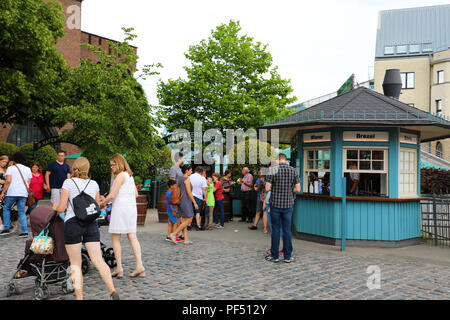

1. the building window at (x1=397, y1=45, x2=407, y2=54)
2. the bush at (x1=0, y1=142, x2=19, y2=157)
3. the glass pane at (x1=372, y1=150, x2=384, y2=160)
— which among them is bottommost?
the glass pane at (x1=372, y1=150, x2=384, y2=160)

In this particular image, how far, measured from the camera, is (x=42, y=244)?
17.1 feet

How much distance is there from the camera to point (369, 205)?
9.52 meters

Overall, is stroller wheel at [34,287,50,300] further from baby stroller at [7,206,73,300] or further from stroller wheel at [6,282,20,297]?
stroller wheel at [6,282,20,297]

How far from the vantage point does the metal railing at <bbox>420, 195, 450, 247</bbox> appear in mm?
10148

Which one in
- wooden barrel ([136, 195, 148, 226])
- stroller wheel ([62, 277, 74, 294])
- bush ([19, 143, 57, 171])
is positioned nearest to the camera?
stroller wheel ([62, 277, 74, 294])

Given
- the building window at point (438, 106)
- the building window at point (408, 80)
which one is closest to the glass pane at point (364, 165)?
the building window at point (438, 106)

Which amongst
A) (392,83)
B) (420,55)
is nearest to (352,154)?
(392,83)

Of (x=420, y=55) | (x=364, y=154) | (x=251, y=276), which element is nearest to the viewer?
(x=251, y=276)

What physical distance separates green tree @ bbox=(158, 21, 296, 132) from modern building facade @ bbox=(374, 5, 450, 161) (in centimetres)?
1530

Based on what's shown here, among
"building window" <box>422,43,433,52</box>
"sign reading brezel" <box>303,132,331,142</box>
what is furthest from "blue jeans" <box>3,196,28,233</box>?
"building window" <box>422,43,433,52</box>

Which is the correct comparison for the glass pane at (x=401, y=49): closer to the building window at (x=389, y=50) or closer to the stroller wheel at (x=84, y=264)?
the building window at (x=389, y=50)

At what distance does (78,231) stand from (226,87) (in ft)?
88.3

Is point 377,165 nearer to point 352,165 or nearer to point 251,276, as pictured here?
point 352,165

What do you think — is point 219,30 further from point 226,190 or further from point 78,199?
point 78,199
